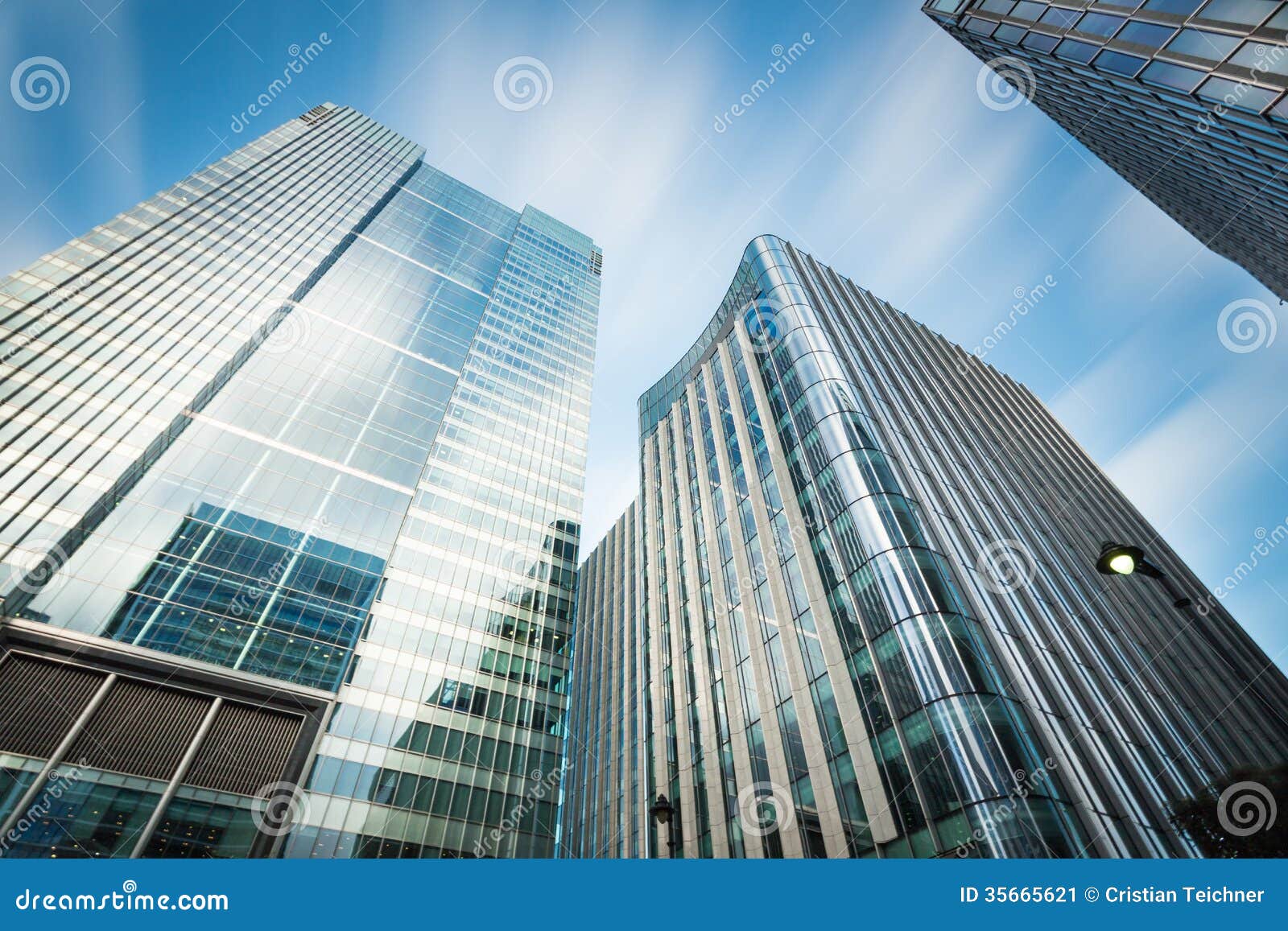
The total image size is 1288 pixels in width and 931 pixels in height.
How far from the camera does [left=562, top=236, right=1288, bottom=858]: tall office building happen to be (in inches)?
768

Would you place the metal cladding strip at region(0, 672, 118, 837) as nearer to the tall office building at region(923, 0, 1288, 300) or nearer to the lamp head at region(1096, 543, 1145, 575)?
the lamp head at region(1096, 543, 1145, 575)

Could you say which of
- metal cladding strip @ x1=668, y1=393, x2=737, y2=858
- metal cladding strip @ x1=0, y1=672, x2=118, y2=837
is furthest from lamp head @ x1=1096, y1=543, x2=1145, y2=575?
metal cladding strip @ x1=0, y1=672, x2=118, y2=837

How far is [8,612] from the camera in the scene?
1266 inches

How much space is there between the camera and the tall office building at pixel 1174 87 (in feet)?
58.1

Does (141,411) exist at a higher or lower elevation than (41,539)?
higher

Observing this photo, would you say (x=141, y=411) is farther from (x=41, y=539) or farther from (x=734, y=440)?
(x=734, y=440)

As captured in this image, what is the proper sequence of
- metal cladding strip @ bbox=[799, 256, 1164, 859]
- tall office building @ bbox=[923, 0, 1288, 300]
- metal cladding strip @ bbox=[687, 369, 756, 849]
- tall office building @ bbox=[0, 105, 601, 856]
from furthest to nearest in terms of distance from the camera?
1. tall office building @ bbox=[0, 105, 601, 856]
2. metal cladding strip @ bbox=[687, 369, 756, 849]
3. metal cladding strip @ bbox=[799, 256, 1164, 859]
4. tall office building @ bbox=[923, 0, 1288, 300]

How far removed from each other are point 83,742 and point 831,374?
43732mm

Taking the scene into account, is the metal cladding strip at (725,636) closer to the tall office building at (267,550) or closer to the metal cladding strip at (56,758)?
the tall office building at (267,550)

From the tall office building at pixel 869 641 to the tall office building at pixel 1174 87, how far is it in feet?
52.7

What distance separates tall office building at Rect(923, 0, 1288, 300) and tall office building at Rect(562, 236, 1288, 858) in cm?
1607

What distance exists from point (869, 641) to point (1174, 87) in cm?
2254

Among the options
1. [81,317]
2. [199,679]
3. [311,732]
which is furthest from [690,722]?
[81,317]
